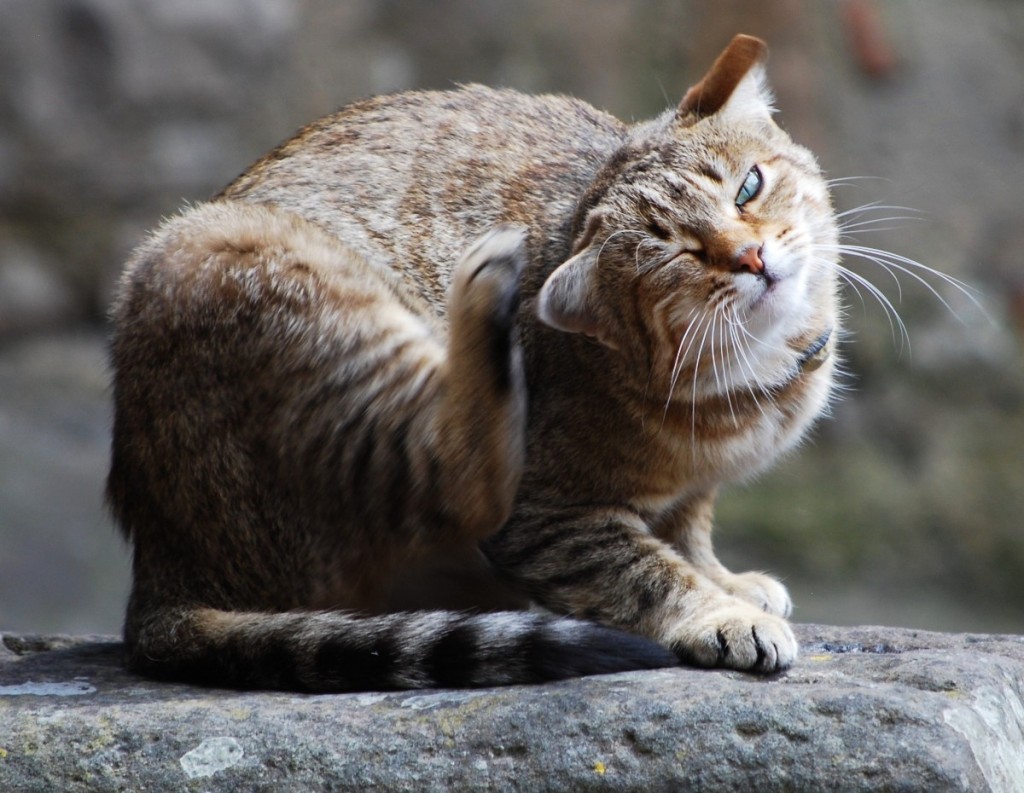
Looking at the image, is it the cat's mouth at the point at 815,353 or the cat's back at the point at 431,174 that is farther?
the cat's back at the point at 431,174

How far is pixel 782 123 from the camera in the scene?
24.4 feet

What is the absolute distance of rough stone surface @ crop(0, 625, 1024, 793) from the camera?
8.06 ft

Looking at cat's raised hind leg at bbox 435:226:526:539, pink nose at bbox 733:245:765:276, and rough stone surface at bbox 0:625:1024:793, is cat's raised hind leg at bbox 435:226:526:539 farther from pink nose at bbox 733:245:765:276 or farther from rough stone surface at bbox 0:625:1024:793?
pink nose at bbox 733:245:765:276

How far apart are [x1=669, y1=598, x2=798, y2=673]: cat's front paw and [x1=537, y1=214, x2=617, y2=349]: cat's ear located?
81 centimetres

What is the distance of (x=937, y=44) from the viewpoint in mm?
7781

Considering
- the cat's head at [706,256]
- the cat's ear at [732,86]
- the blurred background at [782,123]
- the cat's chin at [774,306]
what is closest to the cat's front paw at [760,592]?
the cat's head at [706,256]

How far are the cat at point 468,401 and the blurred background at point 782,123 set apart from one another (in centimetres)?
392

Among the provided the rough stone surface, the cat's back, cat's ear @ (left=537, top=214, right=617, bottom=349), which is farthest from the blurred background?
the rough stone surface

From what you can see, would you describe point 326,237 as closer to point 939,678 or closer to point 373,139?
point 373,139

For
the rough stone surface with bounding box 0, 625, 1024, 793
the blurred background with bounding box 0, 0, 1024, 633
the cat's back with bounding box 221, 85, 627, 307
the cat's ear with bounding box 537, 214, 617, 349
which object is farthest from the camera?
the blurred background with bounding box 0, 0, 1024, 633

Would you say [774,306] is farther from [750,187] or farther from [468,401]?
[468,401]

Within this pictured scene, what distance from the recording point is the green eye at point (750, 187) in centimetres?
335

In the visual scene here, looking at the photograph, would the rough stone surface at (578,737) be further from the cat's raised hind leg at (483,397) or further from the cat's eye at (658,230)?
the cat's eye at (658,230)

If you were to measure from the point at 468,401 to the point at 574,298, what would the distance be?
1.70ft
